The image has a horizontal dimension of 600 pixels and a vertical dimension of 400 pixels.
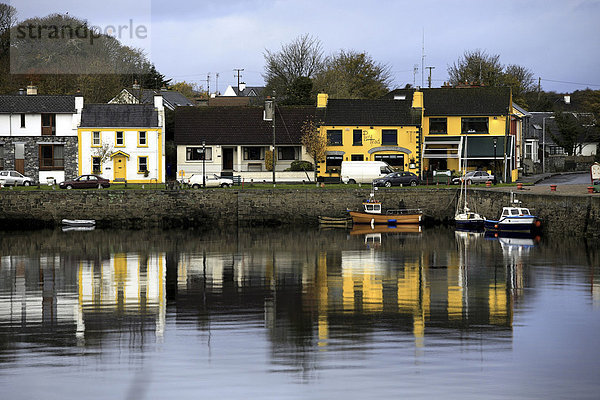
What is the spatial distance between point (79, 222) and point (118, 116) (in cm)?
1634

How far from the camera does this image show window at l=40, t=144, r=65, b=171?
71.1 m

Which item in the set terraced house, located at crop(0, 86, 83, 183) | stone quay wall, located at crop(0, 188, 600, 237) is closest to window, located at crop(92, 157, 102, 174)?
terraced house, located at crop(0, 86, 83, 183)

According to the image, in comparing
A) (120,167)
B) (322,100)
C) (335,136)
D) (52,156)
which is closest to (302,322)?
(120,167)

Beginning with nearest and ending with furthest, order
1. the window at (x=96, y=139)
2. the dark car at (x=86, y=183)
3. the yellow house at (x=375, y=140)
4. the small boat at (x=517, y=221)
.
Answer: the small boat at (x=517, y=221), the dark car at (x=86, y=183), the window at (x=96, y=139), the yellow house at (x=375, y=140)

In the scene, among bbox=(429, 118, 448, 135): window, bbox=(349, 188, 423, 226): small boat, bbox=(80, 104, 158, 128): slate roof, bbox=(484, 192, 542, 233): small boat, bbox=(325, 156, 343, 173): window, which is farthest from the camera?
bbox=(429, 118, 448, 135): window

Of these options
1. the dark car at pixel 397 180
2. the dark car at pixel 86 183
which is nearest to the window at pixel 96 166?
the dark car at pixel 86 183

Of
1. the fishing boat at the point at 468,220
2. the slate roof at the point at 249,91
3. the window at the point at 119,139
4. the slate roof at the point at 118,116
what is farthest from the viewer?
the slate roof at the point at 249,91

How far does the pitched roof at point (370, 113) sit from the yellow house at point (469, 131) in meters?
1.96

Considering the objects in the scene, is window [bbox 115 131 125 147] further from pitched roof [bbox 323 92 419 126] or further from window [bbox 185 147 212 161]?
pitched roof [bbox 323 92 419 126]

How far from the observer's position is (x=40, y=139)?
71.0 meters

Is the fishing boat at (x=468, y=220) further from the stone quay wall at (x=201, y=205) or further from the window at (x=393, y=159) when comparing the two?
the window at (x=393, y=159)

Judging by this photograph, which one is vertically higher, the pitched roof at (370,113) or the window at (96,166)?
the pitched roof at (370,113)

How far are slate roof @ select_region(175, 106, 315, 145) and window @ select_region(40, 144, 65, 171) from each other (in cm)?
993

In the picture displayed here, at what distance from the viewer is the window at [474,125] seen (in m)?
75.0
